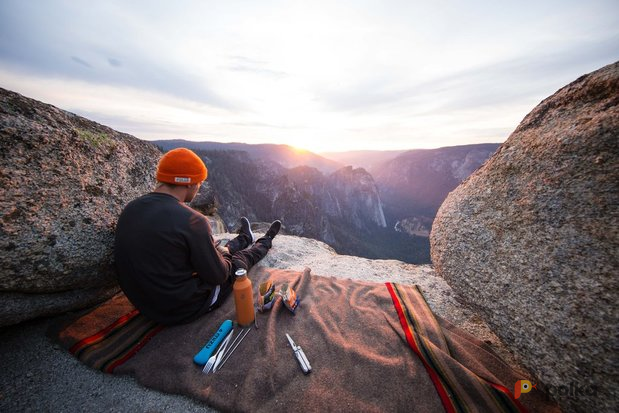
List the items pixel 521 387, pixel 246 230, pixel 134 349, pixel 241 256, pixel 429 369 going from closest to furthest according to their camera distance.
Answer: pixel 521 387 → pixel 429 369 → pixel 134 349 → pixel 241 256 → pixel 246 230

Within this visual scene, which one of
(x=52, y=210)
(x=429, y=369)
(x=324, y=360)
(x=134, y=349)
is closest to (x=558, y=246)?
(x=429, y=369)

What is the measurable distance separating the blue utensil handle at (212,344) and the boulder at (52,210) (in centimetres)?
225

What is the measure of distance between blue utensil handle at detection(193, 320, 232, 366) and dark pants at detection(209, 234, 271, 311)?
65cm

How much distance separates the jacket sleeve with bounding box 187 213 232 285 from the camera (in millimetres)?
3375

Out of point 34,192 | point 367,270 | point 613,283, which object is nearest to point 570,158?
point 613,283

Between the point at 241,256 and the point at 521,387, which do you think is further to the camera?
the point at 241,256

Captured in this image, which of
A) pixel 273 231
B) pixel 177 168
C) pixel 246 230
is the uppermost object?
pixel 177 168

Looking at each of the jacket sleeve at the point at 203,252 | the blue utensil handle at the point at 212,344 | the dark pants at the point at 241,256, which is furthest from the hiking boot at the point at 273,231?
the blue utensil handle at the point at 212,344

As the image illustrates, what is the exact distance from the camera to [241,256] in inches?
216

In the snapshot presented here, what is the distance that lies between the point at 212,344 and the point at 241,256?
7.60 ft

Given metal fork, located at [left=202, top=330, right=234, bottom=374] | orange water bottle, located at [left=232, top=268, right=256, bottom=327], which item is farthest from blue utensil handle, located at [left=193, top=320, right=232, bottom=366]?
orange water bottle, located at [left=232, top=268, right=256, bottom=327]

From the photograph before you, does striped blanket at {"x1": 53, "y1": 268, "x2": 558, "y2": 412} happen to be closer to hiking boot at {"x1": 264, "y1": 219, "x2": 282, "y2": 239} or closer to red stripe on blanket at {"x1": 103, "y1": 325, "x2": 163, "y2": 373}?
red stripe on blanket at {"x1": 103, "y1": 325, "x2": 163, "y2": 373}

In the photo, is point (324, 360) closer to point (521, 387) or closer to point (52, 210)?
point (521, 387)

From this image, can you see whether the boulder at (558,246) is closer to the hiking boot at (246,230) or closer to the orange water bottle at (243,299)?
the orange water bottle at (243,299)
